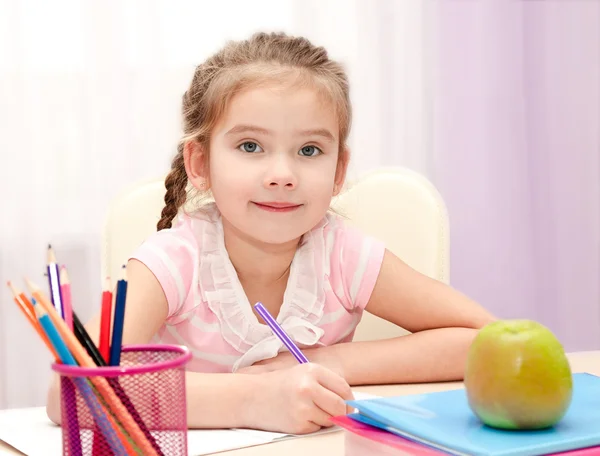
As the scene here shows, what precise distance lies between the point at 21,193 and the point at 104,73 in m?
0.37

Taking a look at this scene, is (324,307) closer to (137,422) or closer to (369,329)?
(369,329)

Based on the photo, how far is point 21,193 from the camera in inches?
86.0

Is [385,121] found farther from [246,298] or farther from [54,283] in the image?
[54,283]

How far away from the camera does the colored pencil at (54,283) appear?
0.58 m

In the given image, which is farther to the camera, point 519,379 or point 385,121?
point 385,121

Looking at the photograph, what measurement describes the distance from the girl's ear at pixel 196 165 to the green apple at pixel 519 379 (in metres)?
0.66

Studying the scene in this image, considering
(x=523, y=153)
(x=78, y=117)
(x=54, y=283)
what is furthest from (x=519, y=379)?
(x=523, y=153)

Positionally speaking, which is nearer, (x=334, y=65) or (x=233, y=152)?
(x=233, y=152)

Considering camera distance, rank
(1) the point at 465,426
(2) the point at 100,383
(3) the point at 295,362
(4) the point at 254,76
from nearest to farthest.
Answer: (2) the point at 100,383 < (1) the point at 465,426 < (3) the point at 295,362 < (4) the point at 254,76

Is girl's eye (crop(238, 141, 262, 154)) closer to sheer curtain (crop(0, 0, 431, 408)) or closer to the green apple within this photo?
the green apple

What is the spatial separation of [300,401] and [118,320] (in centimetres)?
30

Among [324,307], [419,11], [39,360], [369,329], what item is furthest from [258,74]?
[419,11]

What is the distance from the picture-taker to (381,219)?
4.93 feet

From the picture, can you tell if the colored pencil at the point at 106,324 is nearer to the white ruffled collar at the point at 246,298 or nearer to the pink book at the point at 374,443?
the pink book at the point at 374,443
